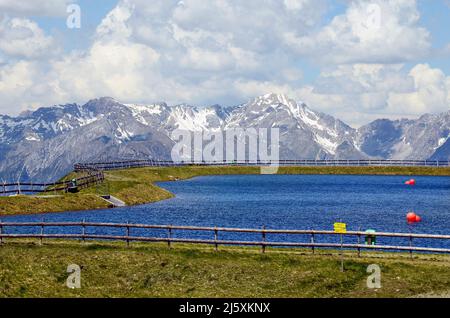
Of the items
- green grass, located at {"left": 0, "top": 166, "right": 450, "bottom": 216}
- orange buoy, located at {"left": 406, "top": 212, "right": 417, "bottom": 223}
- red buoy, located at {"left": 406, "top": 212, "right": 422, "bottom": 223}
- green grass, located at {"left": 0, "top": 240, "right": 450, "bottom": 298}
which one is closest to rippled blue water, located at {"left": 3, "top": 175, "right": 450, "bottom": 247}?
red buoy, located at {"left": 406, "top": 212, "right": 422, "bottom": 223}

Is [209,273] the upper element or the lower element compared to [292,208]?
lower

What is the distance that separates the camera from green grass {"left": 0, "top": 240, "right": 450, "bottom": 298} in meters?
47.2

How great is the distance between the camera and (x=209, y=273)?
51.3 meters

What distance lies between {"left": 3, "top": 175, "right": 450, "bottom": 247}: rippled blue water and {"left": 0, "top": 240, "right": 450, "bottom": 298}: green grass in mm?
17028

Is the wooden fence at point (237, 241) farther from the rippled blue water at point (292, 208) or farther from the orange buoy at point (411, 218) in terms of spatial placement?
the orange buoy at point (411, 218)

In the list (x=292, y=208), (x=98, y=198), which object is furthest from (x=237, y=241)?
(x=292, y=208)

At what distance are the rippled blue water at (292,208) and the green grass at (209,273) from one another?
55.9ft

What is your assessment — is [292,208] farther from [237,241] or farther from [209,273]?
[209,273]

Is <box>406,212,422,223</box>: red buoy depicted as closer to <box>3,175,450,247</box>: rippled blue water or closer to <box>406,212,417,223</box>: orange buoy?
<box>406,212,417,223</box>: orange buoy

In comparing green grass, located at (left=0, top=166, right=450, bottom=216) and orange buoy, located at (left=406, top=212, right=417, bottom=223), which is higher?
green grass, located at (left=0, top=166, right=450, bottom=216)

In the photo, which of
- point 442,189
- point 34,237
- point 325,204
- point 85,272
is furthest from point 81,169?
point 85,272

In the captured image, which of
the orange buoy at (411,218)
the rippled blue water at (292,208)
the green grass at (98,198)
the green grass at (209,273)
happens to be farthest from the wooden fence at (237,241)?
the green grass at (98,198)

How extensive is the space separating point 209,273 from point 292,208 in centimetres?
5762
